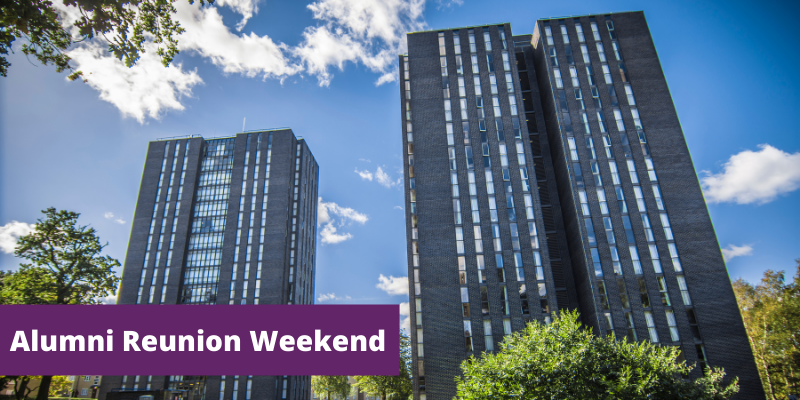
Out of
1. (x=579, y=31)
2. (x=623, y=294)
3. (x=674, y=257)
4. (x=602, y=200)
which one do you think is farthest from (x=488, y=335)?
(x=579, y=31)

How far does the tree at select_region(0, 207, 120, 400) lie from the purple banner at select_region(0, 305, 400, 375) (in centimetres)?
2259

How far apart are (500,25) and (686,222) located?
35108 mm

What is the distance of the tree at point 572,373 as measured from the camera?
22.5 m

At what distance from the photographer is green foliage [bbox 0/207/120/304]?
3272cm

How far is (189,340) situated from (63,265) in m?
29.2

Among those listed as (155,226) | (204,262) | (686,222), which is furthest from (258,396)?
(686,222)

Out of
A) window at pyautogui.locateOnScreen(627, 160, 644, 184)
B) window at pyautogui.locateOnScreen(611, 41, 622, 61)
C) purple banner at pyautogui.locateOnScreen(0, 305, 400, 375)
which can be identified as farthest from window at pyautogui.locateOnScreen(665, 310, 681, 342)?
purple banner at pyautogui.locateOnScreen(0, 305, 400, 375)

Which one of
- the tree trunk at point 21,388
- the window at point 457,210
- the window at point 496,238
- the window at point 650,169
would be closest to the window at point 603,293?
the window at point 496,238

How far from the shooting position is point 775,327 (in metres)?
42.5

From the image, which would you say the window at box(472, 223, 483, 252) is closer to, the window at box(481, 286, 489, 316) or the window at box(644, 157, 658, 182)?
the window at box(481, 286, 489, 316)

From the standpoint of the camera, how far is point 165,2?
12.1 metres

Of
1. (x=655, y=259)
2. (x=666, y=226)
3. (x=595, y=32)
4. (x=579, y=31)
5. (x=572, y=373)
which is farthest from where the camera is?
(x=579, y=31)

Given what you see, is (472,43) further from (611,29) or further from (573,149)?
(573,149)

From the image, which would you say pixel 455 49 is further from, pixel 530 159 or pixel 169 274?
pixel 169 274
